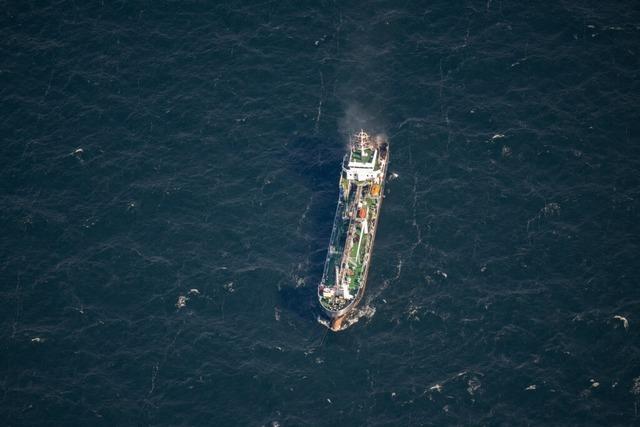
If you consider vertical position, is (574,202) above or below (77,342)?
above

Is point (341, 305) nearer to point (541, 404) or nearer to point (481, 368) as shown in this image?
point (481, 368)

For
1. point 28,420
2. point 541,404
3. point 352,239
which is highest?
point 352,239

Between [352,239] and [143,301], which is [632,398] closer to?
[352,239]

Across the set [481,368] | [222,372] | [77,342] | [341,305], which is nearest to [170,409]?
[222,372]

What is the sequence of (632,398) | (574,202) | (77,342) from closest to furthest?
(632,398) < (77,342) < (574,202)

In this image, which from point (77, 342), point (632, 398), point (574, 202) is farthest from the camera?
Answer: point (574, 202)

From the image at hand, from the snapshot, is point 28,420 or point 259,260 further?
point 259,260

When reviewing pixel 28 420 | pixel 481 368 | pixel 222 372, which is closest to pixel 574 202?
pixel 481 368
